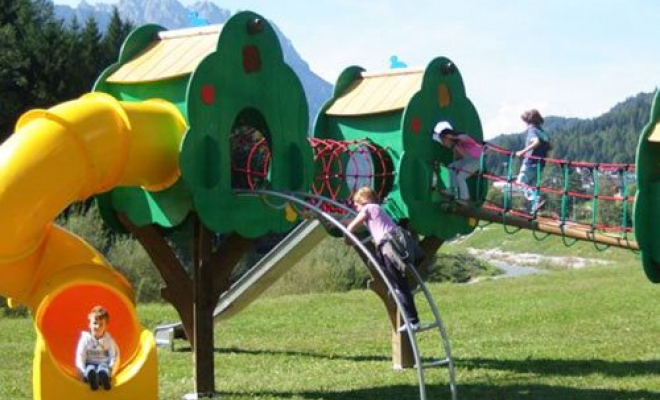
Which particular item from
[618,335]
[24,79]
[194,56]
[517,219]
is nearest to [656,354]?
[618,335]

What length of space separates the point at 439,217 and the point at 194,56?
12.5 ft

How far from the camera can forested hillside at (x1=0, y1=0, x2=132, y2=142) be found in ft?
105

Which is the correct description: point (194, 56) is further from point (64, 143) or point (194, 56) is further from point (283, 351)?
point (283, 351)

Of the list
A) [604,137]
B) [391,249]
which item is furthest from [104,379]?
[604,137]

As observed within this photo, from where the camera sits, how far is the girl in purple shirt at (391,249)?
30.4 feet

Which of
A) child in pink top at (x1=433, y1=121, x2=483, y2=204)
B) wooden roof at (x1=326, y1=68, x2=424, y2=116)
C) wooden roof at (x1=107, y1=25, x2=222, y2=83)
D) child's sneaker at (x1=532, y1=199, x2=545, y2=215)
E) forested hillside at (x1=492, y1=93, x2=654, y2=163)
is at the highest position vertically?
wooden roof at (x1=107, y1=25, x2=222, y2=83)

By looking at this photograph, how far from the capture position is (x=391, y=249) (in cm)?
929

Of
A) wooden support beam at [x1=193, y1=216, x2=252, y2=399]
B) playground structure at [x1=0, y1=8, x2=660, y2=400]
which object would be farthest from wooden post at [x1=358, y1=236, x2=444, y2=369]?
wooden support beam at [x1=193, y1=216, x2=252, y2=399]

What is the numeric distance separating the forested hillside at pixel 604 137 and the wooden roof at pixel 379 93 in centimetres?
7549

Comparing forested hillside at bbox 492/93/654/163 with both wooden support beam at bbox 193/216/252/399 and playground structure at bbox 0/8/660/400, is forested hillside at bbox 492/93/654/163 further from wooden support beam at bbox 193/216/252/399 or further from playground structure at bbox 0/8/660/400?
wooden support beam at bbox 193/216/252/399

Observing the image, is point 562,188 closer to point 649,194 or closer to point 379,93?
point 379,93

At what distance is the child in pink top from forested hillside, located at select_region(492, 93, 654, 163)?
7662 centimetres

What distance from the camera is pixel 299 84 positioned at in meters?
11.2

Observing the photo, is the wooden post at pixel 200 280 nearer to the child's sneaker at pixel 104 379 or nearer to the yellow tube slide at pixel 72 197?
the yellow tube slide at pixel 72 197
